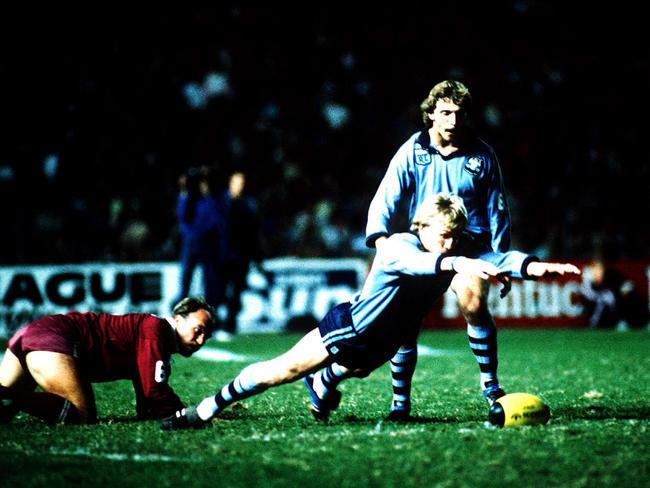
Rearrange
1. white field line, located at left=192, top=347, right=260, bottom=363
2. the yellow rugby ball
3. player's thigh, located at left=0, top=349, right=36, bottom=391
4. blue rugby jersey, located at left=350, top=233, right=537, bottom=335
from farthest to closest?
white field line, located at left=192, top=347, right=260, bottom=363
player's thigh, located at left=0, top=349, right=36, bottom=391
the yellow rugby ball
blue rugby jersey, located at left=350, top=233, right=537, bottom=335

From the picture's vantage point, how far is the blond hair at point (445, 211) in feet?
17.6

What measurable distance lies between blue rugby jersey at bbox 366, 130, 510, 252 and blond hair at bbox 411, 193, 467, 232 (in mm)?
830

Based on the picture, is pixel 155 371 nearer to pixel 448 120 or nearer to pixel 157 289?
pixel 448 120

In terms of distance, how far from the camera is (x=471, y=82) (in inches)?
774

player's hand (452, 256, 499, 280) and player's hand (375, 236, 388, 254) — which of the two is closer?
player's hand (452, 256, 499, 280)

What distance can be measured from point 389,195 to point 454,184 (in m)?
0.39

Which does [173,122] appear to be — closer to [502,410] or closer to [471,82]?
[471,82]

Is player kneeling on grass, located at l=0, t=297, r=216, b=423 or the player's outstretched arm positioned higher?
the player's outstretched arm

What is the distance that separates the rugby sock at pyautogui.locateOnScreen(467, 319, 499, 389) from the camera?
627 cm

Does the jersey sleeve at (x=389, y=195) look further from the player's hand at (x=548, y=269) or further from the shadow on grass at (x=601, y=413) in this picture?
the shadow on grass at (x=601, y=413)

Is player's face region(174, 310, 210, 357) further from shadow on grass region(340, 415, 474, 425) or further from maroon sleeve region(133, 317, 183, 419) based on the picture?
shadow on grass region(340, 415, 474, 425)

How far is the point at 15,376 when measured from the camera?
20.5 ft

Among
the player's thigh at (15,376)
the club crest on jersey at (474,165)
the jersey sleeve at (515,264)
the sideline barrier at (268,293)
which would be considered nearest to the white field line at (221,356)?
the sideline barrier at (268,293)

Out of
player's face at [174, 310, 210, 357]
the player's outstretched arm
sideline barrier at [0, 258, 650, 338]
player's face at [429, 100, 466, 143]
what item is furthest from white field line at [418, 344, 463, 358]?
the player's outstretched arm
